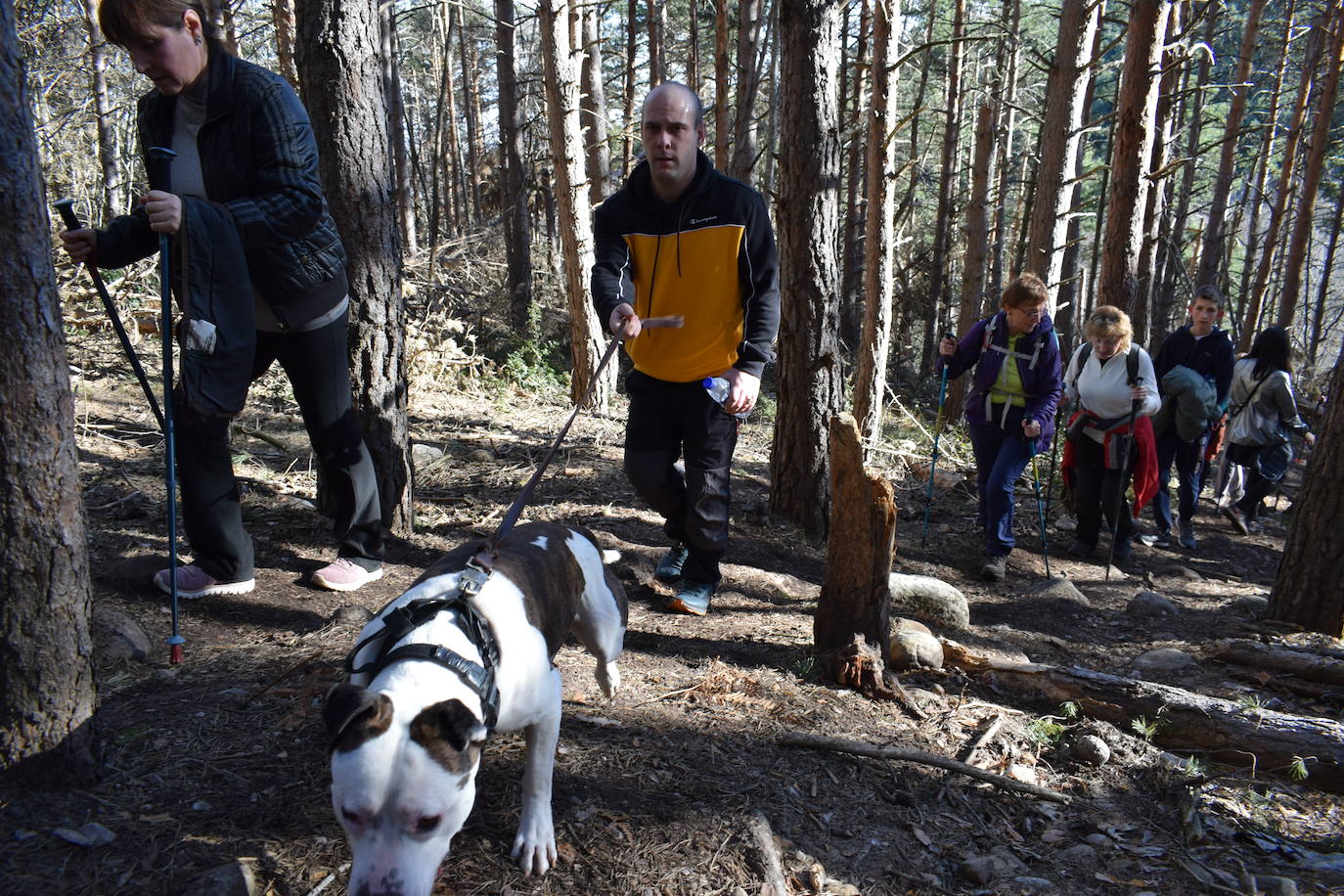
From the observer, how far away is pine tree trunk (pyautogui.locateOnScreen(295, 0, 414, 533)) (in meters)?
4.55

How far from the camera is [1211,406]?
26.2 ft

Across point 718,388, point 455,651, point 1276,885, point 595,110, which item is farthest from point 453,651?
point 595,110

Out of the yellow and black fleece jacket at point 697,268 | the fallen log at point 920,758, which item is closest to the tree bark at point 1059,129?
the yellow and black fleece jacket at point 697,268

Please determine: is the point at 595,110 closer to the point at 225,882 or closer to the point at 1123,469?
the point at 1123,469

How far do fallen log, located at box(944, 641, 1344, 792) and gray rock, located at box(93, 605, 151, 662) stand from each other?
4048mm

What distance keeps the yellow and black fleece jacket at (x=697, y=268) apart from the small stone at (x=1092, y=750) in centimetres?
234

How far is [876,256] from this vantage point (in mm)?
10164

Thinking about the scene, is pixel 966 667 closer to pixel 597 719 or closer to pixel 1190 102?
pixel 597 719

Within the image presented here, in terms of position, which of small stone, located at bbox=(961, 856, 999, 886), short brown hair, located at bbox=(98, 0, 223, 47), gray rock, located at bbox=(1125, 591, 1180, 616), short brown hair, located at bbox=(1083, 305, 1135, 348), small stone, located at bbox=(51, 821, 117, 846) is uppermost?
short brown hair, located at bbox=(98, 0, 223, 47)

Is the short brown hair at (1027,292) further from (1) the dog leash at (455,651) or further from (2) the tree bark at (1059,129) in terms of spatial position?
(1) the dog leash at (455,651)

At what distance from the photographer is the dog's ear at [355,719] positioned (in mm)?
1894

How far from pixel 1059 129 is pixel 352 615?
10.4m

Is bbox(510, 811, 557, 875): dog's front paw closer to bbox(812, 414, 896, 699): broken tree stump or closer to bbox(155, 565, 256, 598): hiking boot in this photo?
bbox(812, 414, 896, 699): broken tree stump

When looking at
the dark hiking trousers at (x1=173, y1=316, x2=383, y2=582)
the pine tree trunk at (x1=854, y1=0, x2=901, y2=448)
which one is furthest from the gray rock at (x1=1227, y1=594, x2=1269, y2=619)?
the dark hiking trousers at (x1=173, y1=316, x2=383, y2=582)
